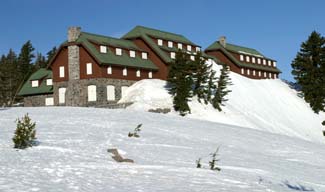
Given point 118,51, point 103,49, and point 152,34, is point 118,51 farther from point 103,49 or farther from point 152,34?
point 152,34

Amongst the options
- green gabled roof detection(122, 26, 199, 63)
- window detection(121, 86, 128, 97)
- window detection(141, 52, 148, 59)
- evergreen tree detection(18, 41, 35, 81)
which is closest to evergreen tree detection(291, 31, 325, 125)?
green gabled roof detection(122, 26, 199, 63)

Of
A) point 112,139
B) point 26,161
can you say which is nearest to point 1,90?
point 112,139

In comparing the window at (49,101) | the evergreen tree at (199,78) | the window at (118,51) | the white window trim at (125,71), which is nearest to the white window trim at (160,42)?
the window at (118,51)

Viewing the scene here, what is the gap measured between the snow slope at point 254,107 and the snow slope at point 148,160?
18.1 meters

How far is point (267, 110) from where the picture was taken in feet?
199

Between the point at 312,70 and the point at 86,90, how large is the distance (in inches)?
1326

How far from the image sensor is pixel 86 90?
179ft

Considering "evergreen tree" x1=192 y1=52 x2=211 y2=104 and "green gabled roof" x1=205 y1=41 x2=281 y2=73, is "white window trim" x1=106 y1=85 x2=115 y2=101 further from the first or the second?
"green gabled roof" x1=205 y1=41 x2=281 y2=73

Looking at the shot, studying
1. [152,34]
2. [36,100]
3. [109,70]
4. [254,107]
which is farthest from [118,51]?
[254,107]

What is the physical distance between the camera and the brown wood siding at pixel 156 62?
200ft

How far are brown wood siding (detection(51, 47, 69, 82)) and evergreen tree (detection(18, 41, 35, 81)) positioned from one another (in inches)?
1328

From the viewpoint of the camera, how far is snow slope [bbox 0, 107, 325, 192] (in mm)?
12547

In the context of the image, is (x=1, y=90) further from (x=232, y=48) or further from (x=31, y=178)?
(x=31, y=178)

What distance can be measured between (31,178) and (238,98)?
2029 inches
